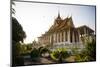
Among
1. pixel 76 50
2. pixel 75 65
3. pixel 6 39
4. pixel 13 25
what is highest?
pixel 13 25

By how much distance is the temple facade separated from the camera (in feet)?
7.64

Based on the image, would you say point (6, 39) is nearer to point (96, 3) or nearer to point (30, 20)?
point (30, 20)

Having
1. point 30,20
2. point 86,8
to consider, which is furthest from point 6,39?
point 86,8

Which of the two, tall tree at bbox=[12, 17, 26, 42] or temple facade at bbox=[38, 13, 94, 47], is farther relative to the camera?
temple facade at bbox=[38, 13, 94, 47]

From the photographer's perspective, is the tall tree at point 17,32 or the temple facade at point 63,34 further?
the temple facade at point 63,34

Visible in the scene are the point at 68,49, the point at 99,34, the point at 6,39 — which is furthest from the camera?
the point at 99,34

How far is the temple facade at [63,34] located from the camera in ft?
7.64

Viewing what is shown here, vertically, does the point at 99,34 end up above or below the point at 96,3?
below

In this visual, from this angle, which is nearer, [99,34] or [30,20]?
[30,20]

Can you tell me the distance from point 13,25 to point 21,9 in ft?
0.68

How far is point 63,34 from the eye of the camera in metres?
2.38

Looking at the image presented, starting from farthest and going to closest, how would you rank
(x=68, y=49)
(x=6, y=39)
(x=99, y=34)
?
(x=99, y=34) < (x=68, y=49) < (x=6, y=39)

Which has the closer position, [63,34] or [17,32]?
[17,32]

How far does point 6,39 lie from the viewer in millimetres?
2156
